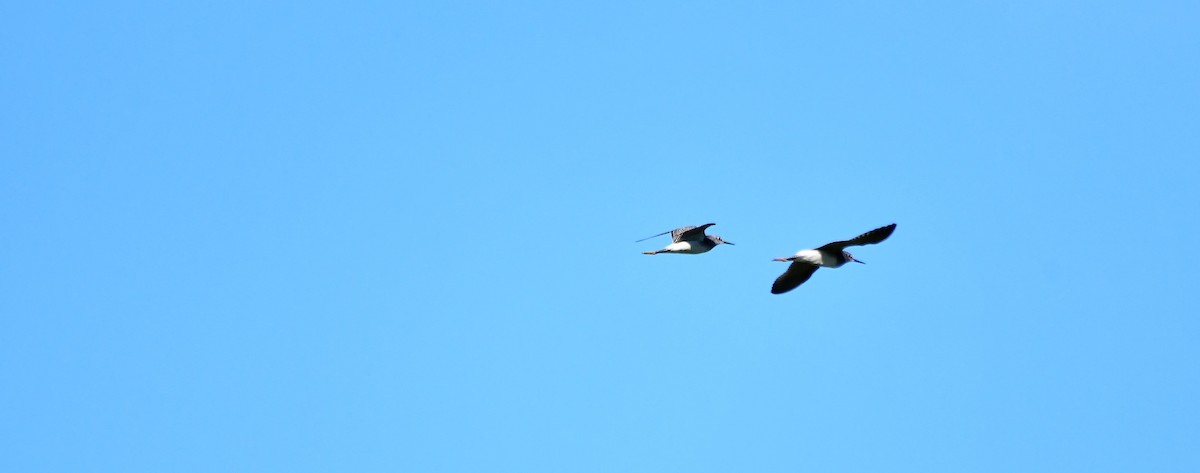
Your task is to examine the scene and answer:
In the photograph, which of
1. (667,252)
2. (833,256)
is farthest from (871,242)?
(667,252)

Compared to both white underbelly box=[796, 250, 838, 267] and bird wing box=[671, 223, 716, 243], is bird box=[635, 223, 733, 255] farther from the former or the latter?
white underbelly box=[796, 250, 838, 267]

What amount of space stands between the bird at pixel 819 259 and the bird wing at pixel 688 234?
11.0 ft

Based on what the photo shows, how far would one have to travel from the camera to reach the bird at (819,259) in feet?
122

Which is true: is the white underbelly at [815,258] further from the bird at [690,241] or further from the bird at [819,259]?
the bird at [690,241]

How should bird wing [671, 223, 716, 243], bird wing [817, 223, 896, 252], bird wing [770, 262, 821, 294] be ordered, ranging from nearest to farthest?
bird wing [817, 223, 896, 252], bird wing [770, 262, 821, 294], bird wing [671, 223, 716, 243]

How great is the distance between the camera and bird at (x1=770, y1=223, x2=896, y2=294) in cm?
3722

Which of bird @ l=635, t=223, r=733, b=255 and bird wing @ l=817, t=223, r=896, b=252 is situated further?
bird @ l=635, t=223, r=733, b=255

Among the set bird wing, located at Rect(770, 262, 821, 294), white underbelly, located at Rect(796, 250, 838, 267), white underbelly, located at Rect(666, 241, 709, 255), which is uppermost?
white underbelly, located at Rect(666, 241, 709, 255)

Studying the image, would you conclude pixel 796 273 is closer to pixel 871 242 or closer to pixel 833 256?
pixel 833 256

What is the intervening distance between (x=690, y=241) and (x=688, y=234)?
1.62 ft

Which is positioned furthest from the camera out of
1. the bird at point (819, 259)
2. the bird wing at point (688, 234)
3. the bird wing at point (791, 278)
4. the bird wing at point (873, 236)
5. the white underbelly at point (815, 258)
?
the bird wing at point (688, 234)

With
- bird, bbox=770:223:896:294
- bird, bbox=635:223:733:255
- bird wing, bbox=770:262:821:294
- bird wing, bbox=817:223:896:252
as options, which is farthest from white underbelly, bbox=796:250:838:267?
bird, bbox=635:223:733:255

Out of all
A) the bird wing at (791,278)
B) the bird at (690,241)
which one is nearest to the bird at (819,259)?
the bird wing at (791,278)

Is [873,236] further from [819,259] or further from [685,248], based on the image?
[685,248]
